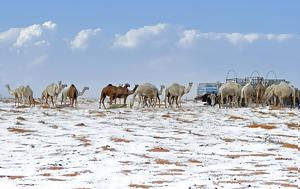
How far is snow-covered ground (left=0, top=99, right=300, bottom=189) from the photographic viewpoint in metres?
10.3

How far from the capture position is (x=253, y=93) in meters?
43.9

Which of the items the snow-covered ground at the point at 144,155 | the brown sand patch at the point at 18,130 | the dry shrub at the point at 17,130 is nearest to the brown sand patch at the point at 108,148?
the snow-covered ground at the point at 144,155

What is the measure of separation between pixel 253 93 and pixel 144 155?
3122 centimetres

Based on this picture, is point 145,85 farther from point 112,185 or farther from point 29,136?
point 112,185

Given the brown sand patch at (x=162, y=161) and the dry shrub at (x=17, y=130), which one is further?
the dry shrub at (x=17, y=130)

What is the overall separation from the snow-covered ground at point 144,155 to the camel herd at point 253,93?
19792 millimetres

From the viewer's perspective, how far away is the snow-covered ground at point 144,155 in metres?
10.3

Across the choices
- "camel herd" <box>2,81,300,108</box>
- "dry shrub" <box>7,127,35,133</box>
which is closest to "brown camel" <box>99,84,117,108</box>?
"camel herd" <box>2,81,300,108</box>

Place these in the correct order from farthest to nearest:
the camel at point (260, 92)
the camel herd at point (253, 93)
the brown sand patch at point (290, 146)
A: the camel at point (260, 92), the camel herd at point (253, 93), the brown sand patch at point (290, 146)

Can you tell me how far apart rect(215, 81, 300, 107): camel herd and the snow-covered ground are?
1979 centimetres

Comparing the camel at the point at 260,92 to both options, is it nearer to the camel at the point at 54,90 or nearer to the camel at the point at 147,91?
the camel at the point at 147,91

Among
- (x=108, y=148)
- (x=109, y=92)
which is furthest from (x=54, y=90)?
(x=108, y=148)

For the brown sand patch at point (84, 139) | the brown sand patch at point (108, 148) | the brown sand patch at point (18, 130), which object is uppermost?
the brown sand patch at point (18, 130)

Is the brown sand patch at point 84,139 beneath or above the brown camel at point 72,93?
beneath
